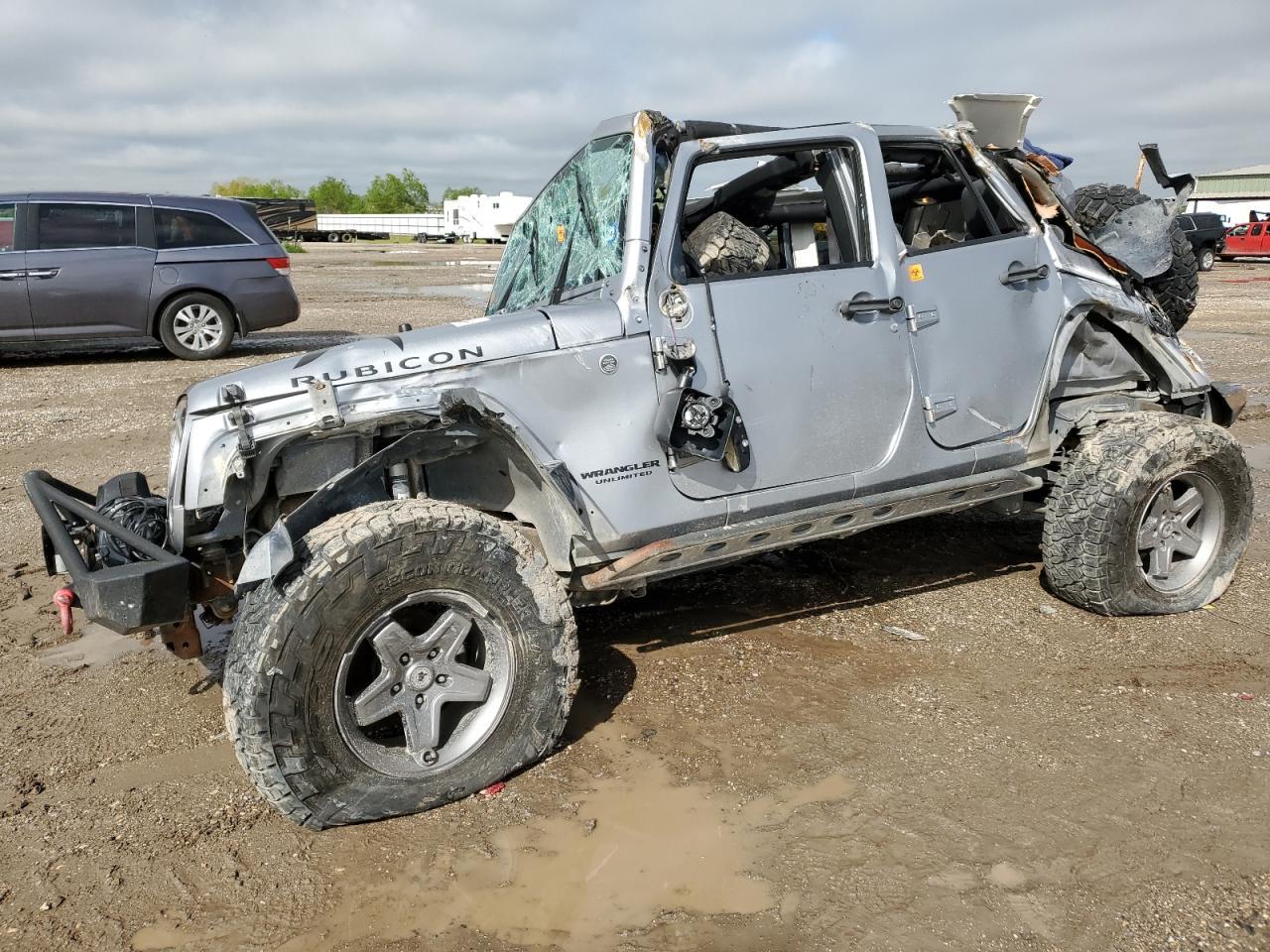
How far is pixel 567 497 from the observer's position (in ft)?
10.8

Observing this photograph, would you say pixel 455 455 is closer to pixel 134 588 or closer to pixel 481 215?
pixel 134 588

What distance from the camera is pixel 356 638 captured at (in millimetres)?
2977

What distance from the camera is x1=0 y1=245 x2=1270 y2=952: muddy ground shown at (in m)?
2.63

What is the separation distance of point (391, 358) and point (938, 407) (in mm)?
2186

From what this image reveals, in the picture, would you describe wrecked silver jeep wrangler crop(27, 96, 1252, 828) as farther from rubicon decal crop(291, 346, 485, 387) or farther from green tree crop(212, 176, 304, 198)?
green tree crop(212, 176, 304, 198)

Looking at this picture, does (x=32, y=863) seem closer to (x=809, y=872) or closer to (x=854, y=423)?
(x=809, y=872)

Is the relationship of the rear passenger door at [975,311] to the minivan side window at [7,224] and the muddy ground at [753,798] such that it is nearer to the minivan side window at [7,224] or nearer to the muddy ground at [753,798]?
the muddy ground at [753,798]

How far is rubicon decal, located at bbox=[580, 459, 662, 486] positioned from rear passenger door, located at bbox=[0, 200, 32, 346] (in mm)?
9379

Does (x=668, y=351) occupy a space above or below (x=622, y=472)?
above

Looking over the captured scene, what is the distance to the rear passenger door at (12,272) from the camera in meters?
10.1

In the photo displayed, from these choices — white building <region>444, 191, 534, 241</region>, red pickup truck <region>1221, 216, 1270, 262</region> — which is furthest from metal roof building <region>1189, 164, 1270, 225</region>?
white building <region>444, 191, 534, 241</region>

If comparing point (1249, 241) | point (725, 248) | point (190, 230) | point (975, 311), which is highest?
point (1249, 241)

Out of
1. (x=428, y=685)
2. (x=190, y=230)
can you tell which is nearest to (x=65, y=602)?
(x=428, y=685)

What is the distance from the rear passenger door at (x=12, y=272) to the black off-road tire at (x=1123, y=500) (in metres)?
10.3
